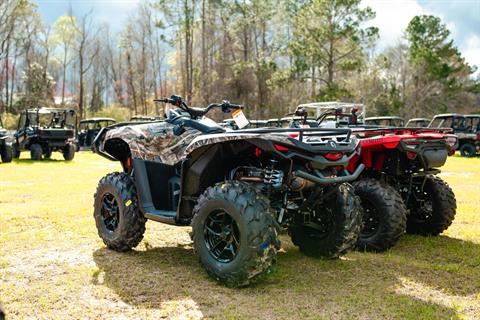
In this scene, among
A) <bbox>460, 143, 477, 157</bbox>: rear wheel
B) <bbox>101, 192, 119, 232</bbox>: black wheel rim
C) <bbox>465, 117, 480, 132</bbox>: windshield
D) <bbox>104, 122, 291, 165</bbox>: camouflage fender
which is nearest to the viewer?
<bbox>104, 122, 291, 165</bbox>: camouflage fender

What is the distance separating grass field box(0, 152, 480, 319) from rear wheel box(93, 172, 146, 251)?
156mm

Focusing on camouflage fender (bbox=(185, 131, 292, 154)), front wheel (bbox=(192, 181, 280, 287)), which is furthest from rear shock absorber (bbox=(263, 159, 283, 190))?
camouflage fender (bbox=(185, 131, 292, 154))

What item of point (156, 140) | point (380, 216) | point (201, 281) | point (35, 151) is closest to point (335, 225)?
point (380, 216)

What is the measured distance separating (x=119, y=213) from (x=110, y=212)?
230mm

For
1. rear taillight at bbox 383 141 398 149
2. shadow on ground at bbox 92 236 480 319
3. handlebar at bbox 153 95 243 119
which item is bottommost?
shadow on ground at bbox 92 236 480 319

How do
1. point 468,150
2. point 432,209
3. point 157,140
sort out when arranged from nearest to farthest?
point 157,140
point 432,209
point 468,150

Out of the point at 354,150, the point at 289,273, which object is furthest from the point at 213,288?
the point at 354,150

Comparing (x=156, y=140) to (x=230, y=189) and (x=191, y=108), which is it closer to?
(x=191, y=108)

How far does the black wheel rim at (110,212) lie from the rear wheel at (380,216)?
8.18ft

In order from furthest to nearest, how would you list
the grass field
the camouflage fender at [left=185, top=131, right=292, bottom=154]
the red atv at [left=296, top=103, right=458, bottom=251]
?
the red atv at [left=296, top=103, right=458, bottom=251], the camouflage fender at [left=185, top=131, right=292, bottom=154], the grass field

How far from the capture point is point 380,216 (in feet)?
17.5

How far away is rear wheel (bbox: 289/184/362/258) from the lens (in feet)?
14.6

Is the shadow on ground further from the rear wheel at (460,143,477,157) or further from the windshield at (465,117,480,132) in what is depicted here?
the windshield at (465,117,480,132)

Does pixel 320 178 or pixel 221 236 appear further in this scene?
pixel 221 236
